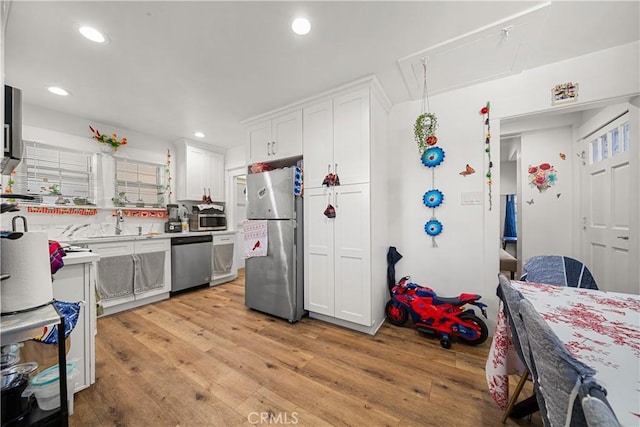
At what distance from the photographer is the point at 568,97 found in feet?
6.45

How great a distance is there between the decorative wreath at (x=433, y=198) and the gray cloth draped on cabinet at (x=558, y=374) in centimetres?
191

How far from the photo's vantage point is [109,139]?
10.5ft

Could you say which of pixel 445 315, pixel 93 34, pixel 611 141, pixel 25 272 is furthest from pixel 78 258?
pixel 611 141

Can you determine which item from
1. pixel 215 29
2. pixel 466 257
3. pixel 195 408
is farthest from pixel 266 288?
pixel 215 29

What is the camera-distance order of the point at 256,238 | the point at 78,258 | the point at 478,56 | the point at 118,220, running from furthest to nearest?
the point at 118,220
the point at 256,238
the point at 478,56
the point at 78,258

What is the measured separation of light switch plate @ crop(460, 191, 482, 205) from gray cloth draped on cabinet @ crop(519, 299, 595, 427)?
192cm

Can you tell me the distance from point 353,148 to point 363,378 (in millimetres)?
1935

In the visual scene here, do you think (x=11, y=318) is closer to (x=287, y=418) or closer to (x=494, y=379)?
(x=287, y=418)

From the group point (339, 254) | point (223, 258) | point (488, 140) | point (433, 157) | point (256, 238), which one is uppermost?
point (488, 140)

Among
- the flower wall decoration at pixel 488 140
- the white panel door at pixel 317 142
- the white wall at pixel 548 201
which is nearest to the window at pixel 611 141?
the white wall at pixel 548 201

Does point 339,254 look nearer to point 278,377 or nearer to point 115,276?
point 278,377

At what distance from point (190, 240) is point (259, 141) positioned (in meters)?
1.86

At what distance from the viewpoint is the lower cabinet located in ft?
8.75

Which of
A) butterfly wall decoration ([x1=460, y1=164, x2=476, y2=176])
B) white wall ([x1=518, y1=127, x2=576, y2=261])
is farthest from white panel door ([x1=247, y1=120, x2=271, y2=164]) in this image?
white wall ([x1=518, y1=127, x2=576, y2=261])
